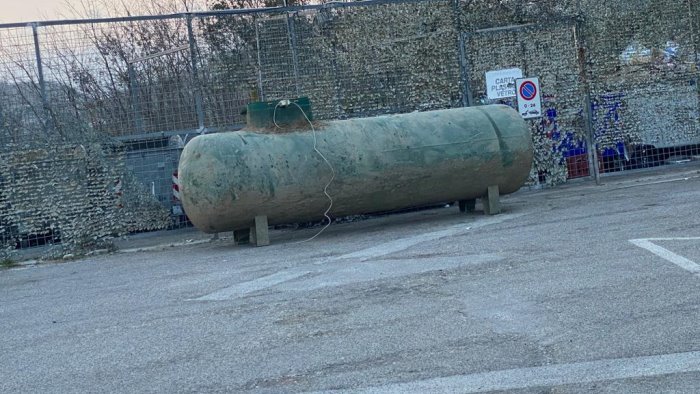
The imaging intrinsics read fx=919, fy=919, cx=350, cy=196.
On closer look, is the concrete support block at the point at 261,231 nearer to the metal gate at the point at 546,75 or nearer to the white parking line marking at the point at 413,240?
the white parking line marking at the point at 413,240

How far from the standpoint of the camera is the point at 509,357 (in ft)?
18.8

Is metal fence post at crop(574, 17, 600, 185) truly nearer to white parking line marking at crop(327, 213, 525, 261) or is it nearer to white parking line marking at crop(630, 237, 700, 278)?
white parking line marking at crop(327, 213, 525, 261)

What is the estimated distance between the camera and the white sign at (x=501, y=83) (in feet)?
50.0

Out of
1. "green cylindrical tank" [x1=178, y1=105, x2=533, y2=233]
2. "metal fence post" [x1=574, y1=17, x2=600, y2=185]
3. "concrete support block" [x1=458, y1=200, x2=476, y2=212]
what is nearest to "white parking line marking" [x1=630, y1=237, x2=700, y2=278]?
"green cylindrical tank" [x1=178, y1=105, x2=533, y2=233]

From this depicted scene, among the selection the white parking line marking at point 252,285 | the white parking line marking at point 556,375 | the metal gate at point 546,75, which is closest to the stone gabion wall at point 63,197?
the white parking line marking at point 252,285

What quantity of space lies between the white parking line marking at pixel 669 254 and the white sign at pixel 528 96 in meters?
6.34

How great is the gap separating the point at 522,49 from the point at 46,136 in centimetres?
777

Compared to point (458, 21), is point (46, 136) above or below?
below

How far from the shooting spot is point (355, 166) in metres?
12.0

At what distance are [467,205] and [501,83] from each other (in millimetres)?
2720

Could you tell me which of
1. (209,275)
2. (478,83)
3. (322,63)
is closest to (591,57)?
(478,83)

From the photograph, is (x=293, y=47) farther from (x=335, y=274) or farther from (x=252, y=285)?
(x=252, y=285)

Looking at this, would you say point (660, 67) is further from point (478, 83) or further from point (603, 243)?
point (603, 243)

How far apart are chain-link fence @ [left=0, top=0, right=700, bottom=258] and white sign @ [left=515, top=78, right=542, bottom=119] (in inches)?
8.1
